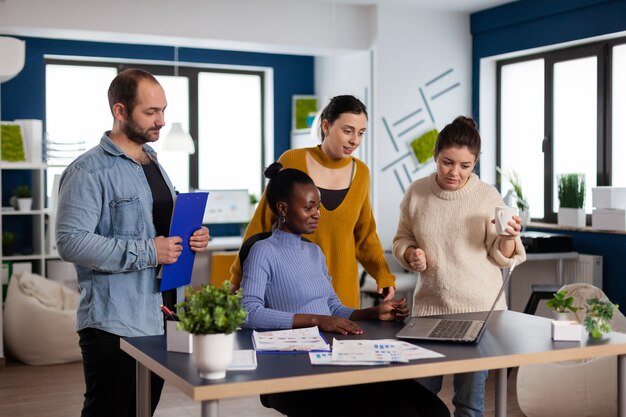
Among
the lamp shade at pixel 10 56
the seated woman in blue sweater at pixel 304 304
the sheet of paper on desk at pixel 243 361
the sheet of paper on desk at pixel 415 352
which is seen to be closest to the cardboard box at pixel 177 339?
the sheet of paper on desk at pixel 243 361

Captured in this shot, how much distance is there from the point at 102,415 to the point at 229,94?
226 inches

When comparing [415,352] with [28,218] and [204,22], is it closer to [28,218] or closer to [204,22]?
[204,22]

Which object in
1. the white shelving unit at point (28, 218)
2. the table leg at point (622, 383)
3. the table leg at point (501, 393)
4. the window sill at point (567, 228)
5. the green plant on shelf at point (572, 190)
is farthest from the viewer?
the white shelving unit at point (28, 218)

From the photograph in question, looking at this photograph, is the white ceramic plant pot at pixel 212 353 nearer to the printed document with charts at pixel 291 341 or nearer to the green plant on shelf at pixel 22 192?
the printed document with charts at pixel 291 341

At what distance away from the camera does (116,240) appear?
2.56 m

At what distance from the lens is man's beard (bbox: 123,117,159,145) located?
8.62ft

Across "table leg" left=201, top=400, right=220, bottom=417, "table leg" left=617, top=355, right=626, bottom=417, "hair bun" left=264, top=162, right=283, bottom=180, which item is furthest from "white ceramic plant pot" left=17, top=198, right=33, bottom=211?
"table leg" left=617, top=355, right=626, bottom=417

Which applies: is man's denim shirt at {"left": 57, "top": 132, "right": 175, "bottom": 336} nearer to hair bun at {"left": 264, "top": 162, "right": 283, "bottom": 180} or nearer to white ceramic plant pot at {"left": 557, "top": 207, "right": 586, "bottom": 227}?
hair bun at {"left": 264, "top": 162, "right": 283, "bottom": 180}

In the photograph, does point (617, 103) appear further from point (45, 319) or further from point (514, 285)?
point (45, 319)

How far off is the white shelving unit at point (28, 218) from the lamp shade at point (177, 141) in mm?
992

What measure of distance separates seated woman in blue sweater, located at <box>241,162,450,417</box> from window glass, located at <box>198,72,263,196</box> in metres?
5.11

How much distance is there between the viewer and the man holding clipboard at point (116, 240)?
255 centimetres

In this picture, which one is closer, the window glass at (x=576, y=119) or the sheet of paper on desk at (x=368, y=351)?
the sheet of paper on desk at (x=368, y=351)

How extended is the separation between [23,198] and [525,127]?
3.99 m
